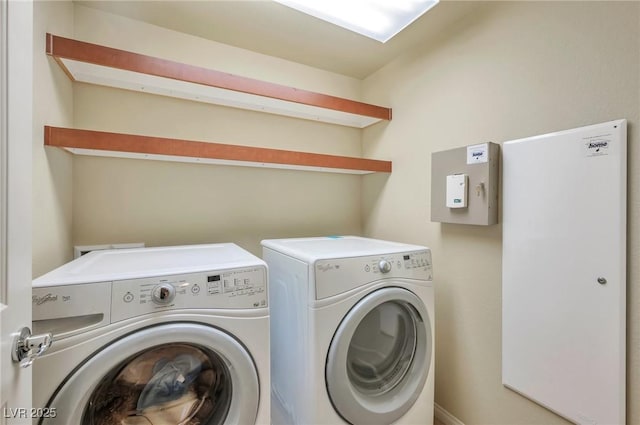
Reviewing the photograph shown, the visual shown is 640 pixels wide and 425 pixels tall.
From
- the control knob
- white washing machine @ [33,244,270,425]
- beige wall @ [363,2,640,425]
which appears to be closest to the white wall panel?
beige wall @ [363,2,640,425]

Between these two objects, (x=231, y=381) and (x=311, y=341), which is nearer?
(x=231, y=381)

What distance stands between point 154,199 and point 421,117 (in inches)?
64.3

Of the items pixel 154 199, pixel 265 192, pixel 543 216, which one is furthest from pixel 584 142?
pixel 154 199

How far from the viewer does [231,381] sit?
3.23 feet

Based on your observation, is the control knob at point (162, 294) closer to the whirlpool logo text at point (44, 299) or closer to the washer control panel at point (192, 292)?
the washer control panel at point (192, 292)

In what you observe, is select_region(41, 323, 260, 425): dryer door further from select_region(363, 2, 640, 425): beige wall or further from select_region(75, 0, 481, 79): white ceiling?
select_region(75, 0, 481, 79): white ceiling

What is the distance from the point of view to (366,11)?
1.29m

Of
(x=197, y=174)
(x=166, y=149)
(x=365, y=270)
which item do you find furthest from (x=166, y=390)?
(x=197, y=174)

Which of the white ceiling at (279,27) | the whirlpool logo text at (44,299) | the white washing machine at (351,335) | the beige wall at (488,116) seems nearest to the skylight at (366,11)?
the white ceiling at (279,27)

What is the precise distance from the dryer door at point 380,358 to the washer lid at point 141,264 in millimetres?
487

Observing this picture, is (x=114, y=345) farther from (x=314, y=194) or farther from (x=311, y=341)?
(x=314, y=194)

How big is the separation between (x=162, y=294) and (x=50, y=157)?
33.2 inches

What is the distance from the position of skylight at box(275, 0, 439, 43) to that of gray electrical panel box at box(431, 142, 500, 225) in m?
0.67

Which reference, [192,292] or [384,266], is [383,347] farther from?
[192,292]
